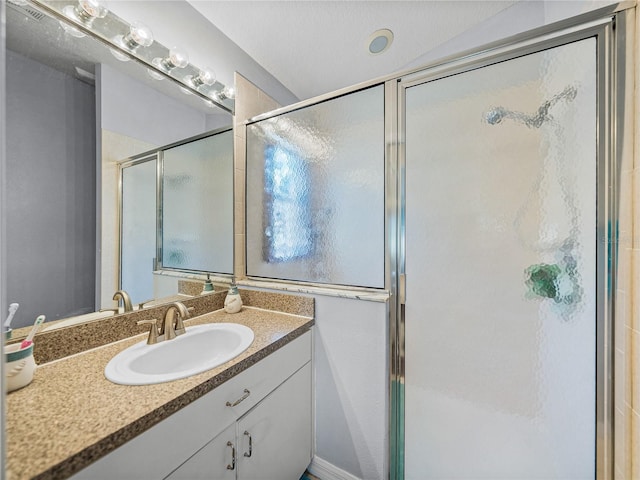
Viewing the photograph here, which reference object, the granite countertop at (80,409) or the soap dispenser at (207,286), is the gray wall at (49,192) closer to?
the granite countertop at (80,409)

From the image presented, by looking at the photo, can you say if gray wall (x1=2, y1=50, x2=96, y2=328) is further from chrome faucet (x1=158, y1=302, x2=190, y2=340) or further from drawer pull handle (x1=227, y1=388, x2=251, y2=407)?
drawer pull handle (x1=227, y1=388, x2=251, y2=407)

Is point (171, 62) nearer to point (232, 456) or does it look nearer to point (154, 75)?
point (154, 75)

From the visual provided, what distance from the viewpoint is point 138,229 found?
114 cm

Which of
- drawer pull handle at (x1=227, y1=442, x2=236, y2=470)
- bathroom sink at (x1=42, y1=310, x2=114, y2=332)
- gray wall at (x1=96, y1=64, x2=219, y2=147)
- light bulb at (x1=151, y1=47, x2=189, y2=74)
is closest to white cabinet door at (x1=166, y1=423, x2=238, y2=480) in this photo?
drawer pull handle at (x1=227, y1=442, x2=236, y2=470)

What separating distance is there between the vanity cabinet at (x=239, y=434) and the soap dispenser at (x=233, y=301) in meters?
0.44

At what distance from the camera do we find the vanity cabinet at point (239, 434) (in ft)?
2.05

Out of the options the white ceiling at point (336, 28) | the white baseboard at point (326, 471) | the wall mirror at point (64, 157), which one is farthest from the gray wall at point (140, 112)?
the white baseboard at point (326, 471)

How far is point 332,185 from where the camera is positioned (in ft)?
4.30

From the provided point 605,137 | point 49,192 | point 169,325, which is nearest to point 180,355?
point 169,325

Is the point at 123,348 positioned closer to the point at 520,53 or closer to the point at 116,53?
the point at 116,53

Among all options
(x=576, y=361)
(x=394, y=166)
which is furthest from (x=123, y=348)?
(x=576, y=361)

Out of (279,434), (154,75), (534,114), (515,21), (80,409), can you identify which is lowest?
(279,434)

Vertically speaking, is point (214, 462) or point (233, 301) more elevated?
point (233, 301)

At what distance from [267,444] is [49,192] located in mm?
1194
